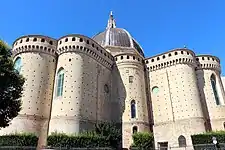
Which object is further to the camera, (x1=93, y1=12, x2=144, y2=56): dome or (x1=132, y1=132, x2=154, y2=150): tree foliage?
(x1=93, y1=12, x2=144, y2=56): dome

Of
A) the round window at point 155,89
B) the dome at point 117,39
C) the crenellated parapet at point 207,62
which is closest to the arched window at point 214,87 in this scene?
the crenellated parapet at point 207,62

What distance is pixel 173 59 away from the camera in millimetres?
32188

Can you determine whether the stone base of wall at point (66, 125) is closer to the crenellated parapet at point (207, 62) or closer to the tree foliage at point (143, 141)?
the tree foliage at point (143, 141)

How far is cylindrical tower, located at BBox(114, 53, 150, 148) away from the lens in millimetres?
29031

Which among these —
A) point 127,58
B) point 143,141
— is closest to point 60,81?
point 127,58

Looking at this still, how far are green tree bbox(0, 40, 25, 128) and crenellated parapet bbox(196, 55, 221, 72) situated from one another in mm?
25125

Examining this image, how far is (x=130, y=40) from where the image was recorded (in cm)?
4047

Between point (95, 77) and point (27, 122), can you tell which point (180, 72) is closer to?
point (95, 77)

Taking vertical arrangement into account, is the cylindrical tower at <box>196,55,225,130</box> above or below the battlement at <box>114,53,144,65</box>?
below

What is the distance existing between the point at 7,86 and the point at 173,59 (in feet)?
72.9

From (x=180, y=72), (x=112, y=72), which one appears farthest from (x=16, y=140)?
(x=180, y=72)

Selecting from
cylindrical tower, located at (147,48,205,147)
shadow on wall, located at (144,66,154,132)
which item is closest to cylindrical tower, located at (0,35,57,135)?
shadow on wall, located at (144,66,154,132)

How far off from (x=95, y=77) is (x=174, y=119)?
11273 mm

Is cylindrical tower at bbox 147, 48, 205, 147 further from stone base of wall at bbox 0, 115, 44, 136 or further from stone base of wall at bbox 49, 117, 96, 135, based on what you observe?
stone base of wall at bbox 0, 115, 44, 136
